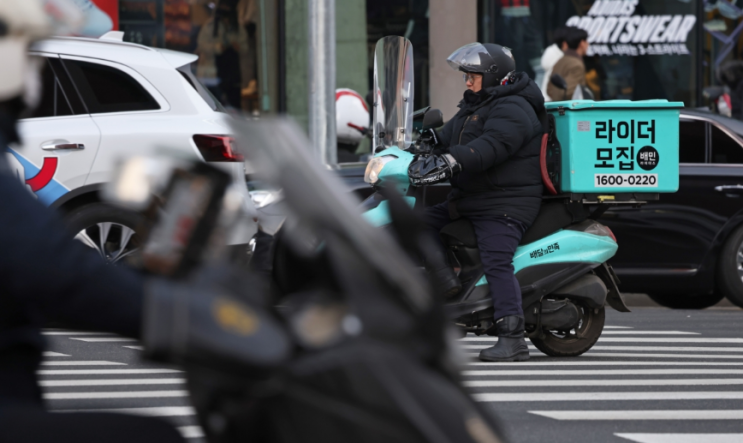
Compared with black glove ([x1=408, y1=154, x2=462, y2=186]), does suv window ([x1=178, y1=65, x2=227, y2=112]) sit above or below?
above

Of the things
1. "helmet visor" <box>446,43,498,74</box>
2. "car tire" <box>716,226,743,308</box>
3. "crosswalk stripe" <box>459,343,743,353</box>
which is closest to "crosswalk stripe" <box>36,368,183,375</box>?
"crosswalk stripe" <box>459,343,743,353</box>

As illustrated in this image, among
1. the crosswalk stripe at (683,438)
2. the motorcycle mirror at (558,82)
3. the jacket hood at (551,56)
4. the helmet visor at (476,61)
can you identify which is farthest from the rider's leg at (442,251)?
the jacket hood at (551,56)

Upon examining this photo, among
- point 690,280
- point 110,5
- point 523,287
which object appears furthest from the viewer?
point 110,5

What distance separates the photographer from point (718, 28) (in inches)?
658

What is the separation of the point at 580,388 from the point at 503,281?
95cm

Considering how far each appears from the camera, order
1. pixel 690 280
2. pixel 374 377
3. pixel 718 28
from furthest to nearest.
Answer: pixel 718 28 → pixel 690 280 → pixel 374 377

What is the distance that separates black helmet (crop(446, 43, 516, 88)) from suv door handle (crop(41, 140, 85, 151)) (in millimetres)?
2704

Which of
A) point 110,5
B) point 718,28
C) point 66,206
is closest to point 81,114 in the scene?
point 66,206

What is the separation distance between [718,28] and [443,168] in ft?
35.0

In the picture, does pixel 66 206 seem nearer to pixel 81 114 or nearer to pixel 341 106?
pixel 81 114

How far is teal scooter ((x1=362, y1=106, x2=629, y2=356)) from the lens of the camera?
7.29 meters

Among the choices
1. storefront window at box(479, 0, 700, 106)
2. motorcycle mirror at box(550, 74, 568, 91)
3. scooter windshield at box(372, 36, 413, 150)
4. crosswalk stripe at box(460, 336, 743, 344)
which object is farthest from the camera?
storefront window at box(479, 0, 700, 106)

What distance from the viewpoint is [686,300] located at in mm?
11289

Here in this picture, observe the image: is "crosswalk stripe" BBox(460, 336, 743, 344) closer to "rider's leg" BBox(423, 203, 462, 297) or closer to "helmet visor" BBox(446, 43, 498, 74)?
"rider's leg" BBox(423, 203, 462, 297)
